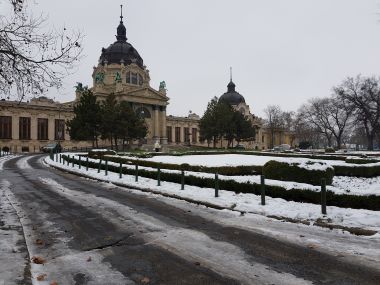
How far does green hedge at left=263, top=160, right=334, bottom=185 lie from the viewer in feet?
48.2

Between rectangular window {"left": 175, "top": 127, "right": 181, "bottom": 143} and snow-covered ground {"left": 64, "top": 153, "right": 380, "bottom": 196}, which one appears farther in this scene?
rectangular window {"left": 175, "top": 127, "right": 181, "bottom": 143}

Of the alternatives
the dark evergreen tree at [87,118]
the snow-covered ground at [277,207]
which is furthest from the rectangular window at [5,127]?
the snow-covered ground at [277,207]

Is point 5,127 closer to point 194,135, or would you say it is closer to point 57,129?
point 57,129

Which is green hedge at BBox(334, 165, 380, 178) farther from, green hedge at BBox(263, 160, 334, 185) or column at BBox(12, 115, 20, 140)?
column at BBox(12, 115, 20, 140)

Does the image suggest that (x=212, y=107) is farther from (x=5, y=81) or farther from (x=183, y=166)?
(x=5, y=81)

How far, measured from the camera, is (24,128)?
2928 inches

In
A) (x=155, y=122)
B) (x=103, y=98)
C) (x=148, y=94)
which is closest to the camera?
(x=103, y=98)

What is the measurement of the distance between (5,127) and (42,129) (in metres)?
7.40

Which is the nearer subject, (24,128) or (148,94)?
(24,128)

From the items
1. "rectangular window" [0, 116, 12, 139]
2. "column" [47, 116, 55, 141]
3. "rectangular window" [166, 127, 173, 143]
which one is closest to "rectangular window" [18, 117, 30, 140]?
"rectangular window" [0, 116, 12, 139]

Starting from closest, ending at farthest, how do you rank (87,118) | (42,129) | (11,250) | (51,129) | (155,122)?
(11,250) < (87,118) < (42,129) < (51,129) < (155,122)

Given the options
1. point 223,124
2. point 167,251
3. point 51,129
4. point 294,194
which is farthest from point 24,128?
point 167,251

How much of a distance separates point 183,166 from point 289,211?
11712 millimetres

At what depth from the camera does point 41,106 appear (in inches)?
3027
